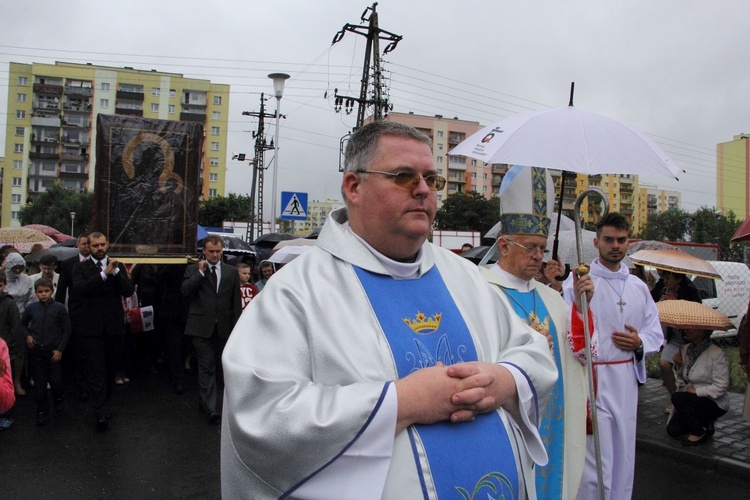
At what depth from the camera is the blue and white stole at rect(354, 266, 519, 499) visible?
1.69 metres

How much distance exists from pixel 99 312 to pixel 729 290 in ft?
43.7

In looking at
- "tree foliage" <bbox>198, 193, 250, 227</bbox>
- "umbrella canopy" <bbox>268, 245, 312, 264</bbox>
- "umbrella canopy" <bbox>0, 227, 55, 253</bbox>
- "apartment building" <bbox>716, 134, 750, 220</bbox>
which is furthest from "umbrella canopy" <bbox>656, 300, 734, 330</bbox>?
"apartment building" <bbox>716, 134, 750, 220</bbox>

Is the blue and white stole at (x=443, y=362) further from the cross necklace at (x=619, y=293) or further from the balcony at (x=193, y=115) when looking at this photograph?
the balcony at (x=193, y=115)

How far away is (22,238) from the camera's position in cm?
1273

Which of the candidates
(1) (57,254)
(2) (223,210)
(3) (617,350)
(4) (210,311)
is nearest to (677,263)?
(3) (617,350)

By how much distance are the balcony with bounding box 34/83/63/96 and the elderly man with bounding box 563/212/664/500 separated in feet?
308

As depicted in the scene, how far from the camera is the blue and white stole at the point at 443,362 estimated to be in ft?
5.56

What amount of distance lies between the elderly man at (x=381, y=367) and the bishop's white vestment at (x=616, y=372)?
8.33 ft

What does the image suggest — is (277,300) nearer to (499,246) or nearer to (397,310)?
(397,310)

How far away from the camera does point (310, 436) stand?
151 cm

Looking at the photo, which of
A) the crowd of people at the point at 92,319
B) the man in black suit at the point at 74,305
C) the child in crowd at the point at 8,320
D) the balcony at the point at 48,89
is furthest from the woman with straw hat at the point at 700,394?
the balcony at the point at 48,89

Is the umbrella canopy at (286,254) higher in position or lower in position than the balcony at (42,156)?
lower

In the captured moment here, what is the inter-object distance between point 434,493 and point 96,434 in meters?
6.23

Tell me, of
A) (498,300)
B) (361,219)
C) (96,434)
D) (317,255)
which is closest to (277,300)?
(317,255)
